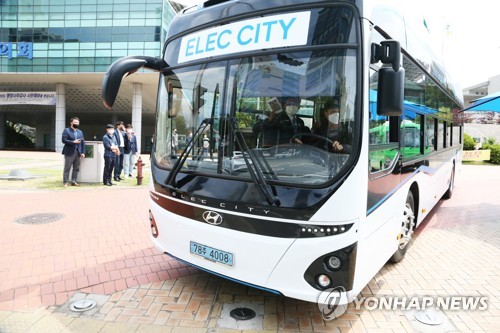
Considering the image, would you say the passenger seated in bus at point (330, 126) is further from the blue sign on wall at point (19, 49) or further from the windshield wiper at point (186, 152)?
the blue sign on wall at point (19, 49)

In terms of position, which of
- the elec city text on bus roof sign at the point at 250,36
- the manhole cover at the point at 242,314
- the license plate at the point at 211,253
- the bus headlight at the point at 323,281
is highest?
the elec city text on bus roof sign at the point at 250,36

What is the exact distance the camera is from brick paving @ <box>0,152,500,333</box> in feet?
10.3

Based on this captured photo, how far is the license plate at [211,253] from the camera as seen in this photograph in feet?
9.94

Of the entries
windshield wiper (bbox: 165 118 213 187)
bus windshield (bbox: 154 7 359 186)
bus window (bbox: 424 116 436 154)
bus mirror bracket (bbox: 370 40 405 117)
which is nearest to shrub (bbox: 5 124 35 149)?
windshield wiper (bbox: 165 118 213 187)

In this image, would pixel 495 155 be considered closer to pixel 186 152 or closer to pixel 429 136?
pixel 429 136

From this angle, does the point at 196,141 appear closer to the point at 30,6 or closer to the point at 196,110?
the point at 196,110

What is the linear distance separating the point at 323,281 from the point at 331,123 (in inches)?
Result: 48.3

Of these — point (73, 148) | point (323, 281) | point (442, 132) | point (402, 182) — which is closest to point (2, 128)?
point (73, 148)

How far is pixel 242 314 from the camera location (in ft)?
10.8

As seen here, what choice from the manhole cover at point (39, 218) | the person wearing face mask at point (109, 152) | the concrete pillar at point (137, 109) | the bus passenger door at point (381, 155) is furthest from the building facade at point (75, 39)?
the bus passenger door at point (381, 155)

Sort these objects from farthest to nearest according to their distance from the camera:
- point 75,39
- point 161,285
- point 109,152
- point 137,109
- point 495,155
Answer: point 137,109 → point 75,39 → point 495,155 → point 109,152 → point 161,285

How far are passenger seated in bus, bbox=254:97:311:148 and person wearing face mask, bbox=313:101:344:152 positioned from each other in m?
0.15

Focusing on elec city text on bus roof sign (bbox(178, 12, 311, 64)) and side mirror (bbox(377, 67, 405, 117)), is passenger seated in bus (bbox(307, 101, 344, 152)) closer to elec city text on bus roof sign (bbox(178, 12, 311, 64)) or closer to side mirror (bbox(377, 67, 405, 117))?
side mirror (bbox(377, 67, 405, 117))

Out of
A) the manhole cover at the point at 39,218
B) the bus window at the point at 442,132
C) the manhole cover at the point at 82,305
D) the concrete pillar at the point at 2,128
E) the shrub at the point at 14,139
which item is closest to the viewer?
the manhole cover at the point at 82,305
